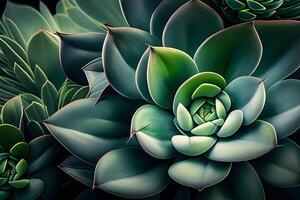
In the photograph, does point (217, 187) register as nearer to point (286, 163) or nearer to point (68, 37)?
point (286, 163)

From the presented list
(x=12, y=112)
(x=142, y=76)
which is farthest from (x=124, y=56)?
(x=12, y=112)

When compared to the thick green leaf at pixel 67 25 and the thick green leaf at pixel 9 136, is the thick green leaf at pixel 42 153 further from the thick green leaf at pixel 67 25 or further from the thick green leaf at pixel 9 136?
the thick green leaf at pixel 67 25

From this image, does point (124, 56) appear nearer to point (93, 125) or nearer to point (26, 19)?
point (93, 125)

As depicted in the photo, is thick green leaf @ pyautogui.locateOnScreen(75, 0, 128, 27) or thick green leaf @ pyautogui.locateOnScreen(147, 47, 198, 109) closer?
thick green leaf @ pyautogui.locateOnScreen(147, 47, 198, 109)

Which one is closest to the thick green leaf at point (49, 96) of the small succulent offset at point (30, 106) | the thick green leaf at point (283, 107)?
the small succulent offset at point (30, 106)

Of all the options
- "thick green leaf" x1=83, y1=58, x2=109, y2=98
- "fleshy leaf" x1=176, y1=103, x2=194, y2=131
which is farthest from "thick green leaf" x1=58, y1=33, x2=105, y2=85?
"fleshy leaf" x1=176, y1=103, x2=194, y2=131

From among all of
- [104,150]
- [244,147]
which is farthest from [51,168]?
[244,147]

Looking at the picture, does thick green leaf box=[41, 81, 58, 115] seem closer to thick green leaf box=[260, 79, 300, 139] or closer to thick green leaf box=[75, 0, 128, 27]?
thick green leaf box=[75, 0, 128, 27]
